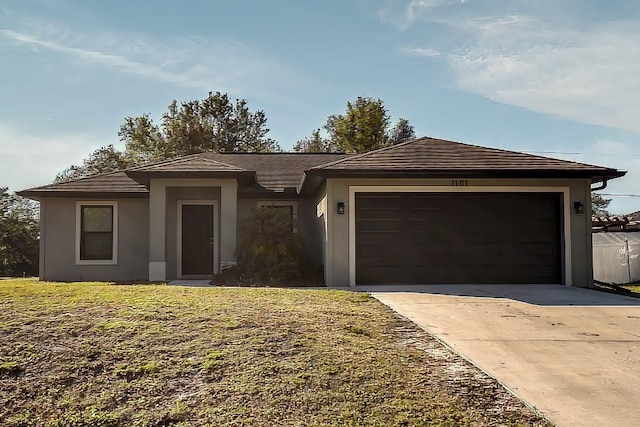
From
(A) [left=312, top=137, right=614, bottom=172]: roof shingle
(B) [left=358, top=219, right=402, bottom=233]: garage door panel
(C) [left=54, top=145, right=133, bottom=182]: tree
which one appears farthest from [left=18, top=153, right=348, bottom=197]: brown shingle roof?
(C) [left=54, top=145, right=133, bottom=182]: tree

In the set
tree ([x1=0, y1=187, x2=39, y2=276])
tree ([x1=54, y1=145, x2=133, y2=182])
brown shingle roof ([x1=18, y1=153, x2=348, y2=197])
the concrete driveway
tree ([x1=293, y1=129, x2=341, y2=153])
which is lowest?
the concrete driveway

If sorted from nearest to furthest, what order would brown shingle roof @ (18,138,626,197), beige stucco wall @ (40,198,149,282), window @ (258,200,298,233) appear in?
brown shingle roof @ (18,138,626,197), beige stucco wall @ (40,198,149,282), window @ (258,200,298,233)

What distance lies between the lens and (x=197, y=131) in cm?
3669

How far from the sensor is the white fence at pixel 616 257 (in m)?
16.5

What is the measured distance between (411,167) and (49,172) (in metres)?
32.0

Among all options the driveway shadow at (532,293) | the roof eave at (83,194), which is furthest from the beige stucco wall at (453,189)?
the roof eave at (83,194)

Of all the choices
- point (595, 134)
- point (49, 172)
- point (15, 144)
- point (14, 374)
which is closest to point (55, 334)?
point (14, 374)

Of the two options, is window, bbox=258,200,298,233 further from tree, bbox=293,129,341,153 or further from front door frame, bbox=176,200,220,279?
tree, bbox=293,129,341,153

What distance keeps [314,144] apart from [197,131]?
9059 millimetres

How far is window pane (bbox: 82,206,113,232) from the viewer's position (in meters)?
15.6

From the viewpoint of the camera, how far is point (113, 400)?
4105 millimetres

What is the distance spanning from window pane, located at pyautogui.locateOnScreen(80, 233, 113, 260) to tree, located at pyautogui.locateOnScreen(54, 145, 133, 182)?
889 inches

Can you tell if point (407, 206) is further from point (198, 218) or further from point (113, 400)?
point (113, 400)

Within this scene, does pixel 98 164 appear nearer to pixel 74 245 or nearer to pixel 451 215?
pixel 74 245
